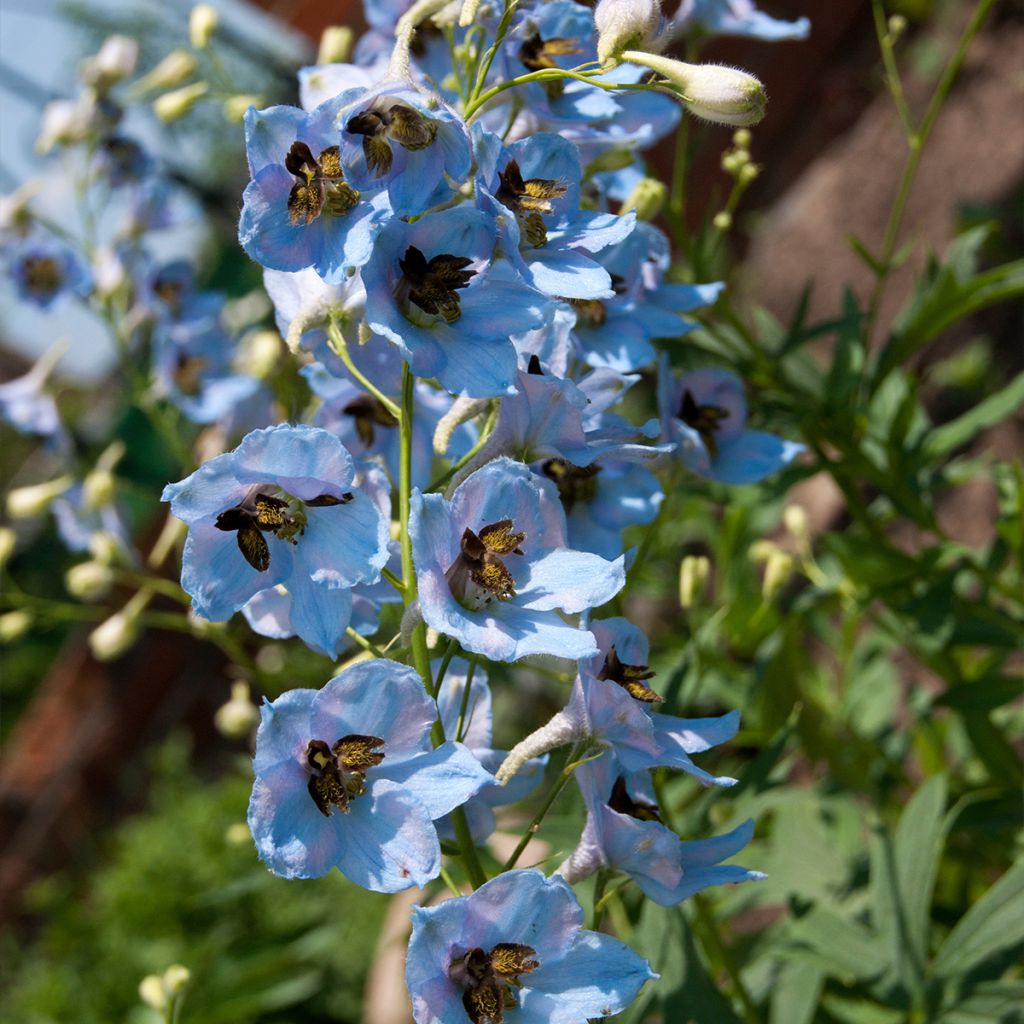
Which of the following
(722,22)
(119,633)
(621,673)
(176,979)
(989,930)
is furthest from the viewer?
(119,633)

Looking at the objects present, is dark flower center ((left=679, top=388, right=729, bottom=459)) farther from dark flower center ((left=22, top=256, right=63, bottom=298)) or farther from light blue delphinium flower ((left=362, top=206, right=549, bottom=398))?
dark flower center ((left=22, top=256, right=63, bottom=298))

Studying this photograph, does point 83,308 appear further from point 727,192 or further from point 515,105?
point 727,192

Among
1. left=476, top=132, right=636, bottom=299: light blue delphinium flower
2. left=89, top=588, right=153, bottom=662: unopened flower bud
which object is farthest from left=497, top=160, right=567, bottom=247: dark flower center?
left=89, top=588, right=153, bottom=662: unopened flower bud

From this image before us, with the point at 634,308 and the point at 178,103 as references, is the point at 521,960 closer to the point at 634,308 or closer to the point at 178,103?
the point at 634,308

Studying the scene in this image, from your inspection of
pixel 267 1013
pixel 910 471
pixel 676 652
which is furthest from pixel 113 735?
pixel 910 471

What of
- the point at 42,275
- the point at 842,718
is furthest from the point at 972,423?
the point at 42,275

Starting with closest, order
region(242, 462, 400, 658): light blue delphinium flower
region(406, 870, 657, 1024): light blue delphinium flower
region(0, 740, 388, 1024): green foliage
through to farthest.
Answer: region(406, 870, 657, 1024): light blue delphinium flower
region(242, 462, 400, 658): light blue delphinium flower
region(0, 740, 388, 1024): green foliage
